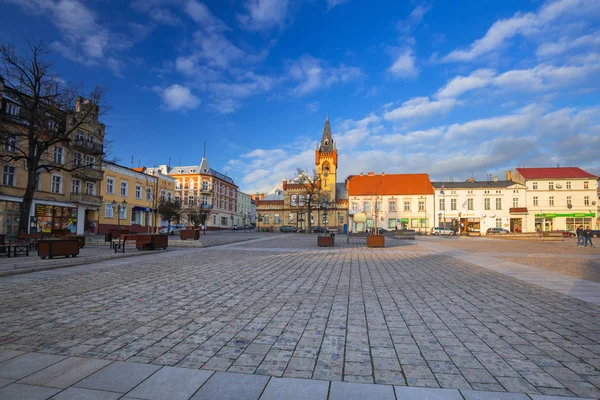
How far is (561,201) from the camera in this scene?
186ft

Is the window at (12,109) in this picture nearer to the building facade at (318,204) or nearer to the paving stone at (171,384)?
the paving stone at (171,384)

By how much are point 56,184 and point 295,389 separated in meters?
37.5

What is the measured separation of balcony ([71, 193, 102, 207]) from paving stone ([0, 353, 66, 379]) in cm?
3543

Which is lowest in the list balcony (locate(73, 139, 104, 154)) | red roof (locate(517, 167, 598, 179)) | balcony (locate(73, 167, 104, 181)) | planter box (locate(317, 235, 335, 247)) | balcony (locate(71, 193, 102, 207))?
planter box (locate(317, 235, 335, 247))

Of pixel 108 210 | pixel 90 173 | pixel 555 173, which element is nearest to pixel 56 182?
pixel 90 173

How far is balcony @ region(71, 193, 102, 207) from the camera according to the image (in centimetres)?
3338

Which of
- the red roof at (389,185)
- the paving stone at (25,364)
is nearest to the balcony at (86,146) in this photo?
the paving stone at (25,364)

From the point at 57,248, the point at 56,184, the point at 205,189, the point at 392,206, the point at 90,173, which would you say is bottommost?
the point at 57,248

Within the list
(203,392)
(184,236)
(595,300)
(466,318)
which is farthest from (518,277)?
(184,236)

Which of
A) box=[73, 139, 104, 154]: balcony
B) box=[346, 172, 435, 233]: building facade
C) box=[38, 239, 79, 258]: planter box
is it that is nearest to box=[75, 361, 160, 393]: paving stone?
box=[38, 239, 79, 258]: planter box

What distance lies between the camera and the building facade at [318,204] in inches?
2618

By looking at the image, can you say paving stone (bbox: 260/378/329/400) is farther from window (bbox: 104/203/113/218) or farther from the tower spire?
the tower spire

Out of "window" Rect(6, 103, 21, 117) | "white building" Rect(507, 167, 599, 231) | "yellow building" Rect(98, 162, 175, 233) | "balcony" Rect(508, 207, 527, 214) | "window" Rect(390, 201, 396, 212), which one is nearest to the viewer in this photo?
"window" Rect(6, 103, 21, 117)

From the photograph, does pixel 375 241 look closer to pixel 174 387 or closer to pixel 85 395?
pixel 174 387
